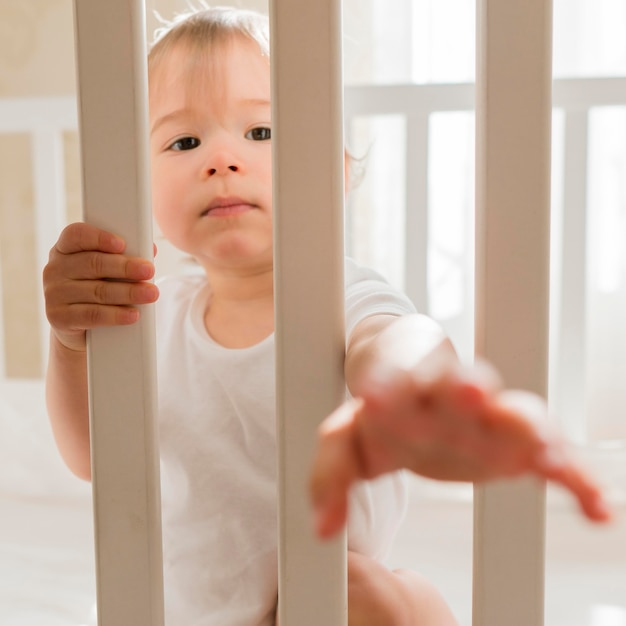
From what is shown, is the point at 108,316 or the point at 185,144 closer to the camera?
the point at 108,316

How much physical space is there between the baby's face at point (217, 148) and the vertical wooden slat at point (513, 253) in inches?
12.7

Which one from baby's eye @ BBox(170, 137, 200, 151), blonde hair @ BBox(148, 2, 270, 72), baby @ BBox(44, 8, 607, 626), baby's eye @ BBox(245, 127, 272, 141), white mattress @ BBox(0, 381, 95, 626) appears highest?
blonde hair @ BBox(148, 2, 270, 72)

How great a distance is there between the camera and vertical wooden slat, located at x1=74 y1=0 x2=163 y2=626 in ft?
1.49

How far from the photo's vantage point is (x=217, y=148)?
0.72 metres

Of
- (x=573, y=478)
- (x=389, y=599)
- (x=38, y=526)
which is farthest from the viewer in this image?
(x=38, y=526)

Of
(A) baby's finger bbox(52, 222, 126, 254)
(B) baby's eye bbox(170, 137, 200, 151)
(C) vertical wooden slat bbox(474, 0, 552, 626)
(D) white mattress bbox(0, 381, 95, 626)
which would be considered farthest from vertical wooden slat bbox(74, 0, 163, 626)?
(D) white mattress bbox(0, 381, 95, 626)

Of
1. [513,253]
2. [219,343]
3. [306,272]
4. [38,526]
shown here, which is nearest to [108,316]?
[306,272]

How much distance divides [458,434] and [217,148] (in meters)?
0.53

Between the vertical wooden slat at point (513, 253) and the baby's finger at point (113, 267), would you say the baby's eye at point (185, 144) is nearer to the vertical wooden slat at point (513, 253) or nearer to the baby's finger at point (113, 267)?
the baby's finger at point (113, 267)

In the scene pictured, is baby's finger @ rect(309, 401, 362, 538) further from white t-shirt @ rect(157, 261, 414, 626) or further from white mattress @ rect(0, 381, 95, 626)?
white mattress @ rect(0, 381, 95, 626)

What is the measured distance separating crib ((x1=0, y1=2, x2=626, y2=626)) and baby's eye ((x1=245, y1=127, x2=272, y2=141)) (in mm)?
438

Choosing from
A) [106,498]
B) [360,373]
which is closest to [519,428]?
[360,373]

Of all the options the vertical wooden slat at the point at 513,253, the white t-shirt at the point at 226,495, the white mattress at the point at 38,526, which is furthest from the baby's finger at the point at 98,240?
the white mattress at the point at 38,526

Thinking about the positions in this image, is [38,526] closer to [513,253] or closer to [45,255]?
[45,255]
